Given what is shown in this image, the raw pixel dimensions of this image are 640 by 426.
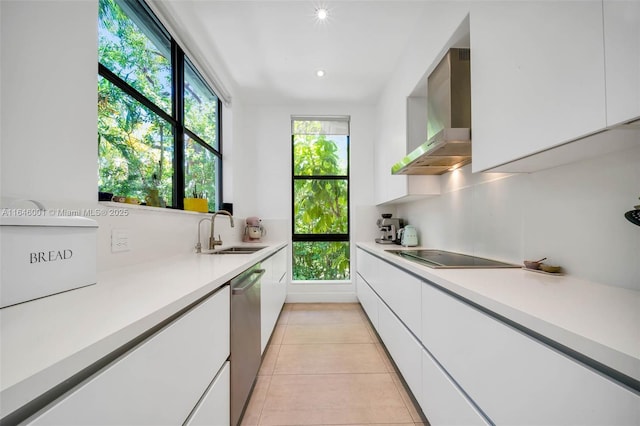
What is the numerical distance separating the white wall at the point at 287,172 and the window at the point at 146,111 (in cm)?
98

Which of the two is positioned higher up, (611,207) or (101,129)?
(101,129)

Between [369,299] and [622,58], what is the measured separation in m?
2.41

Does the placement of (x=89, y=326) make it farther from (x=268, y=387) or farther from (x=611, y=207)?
(x=611, y=207)

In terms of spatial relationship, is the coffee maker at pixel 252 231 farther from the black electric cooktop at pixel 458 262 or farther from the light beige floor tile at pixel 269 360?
the black electric cooktop at pixel 458 262

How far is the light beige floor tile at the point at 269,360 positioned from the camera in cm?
183

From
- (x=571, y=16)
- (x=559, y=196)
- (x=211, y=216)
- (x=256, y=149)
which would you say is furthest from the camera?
(x=256, y=149)

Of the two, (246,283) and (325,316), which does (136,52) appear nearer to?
(246,283)

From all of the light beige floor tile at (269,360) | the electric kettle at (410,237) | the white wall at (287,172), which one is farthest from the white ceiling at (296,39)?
the light beige floor tile at (269,360)

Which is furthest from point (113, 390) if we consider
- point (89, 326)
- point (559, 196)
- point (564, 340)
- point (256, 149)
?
point (256, 149)

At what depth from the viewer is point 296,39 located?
2262 millimetres

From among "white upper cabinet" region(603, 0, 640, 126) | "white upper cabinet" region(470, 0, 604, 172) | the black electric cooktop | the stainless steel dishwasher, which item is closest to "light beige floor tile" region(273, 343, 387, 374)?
the stainless steel dishwasher

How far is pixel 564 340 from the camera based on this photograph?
538mm

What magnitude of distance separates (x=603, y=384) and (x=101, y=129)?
6.94 feet

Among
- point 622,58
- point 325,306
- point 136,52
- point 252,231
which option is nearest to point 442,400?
point 622,58
